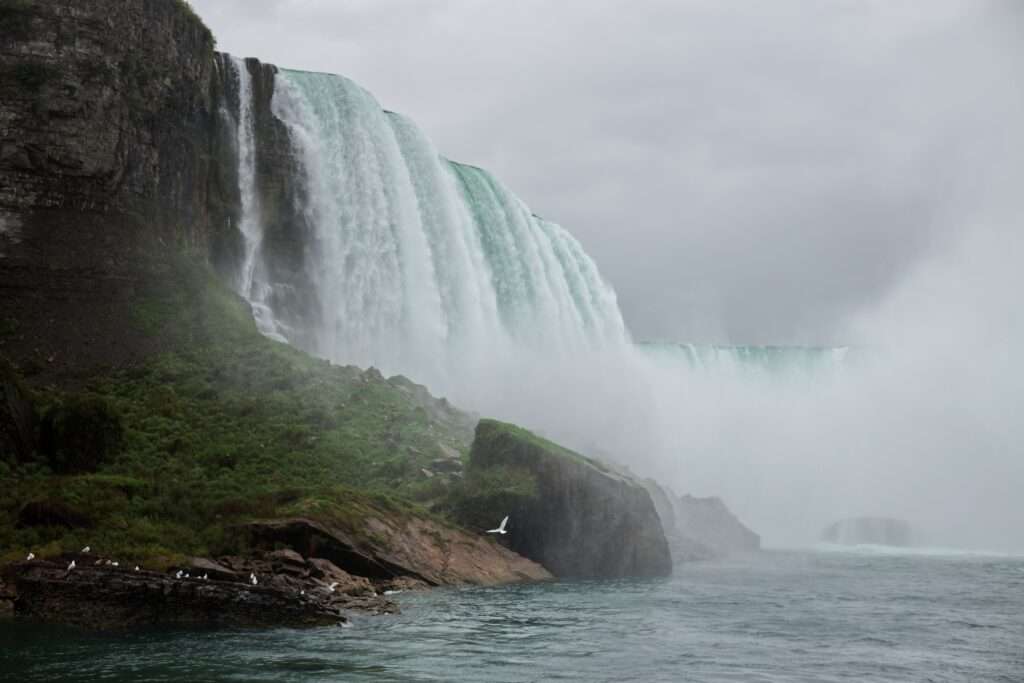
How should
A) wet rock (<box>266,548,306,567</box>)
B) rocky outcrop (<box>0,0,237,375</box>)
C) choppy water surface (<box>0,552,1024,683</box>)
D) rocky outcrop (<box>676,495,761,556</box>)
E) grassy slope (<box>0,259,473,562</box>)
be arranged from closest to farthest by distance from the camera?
1. choppy water surface (<box>0,552,1024,683</box>)
2. wet rock (<box>266,548,306,567</box>)
3. grassy slope (<box>0,259,473,562</box>)
4. rocky outcrop (<box>0,0,237,375</box>)
5. rocky outcrop (<box>676,495,761,556</box>)

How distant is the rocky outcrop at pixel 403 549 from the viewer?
2614 cm

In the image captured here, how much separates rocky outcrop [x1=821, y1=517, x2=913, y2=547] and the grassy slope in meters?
30.8

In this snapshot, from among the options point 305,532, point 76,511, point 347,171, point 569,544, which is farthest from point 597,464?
point 347,171

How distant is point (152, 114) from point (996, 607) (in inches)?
1398

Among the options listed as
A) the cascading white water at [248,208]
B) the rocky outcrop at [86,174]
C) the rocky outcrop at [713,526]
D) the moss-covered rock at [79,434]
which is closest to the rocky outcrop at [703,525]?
the rocky outcrop at [713,526]

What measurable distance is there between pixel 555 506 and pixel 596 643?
45.1 ft

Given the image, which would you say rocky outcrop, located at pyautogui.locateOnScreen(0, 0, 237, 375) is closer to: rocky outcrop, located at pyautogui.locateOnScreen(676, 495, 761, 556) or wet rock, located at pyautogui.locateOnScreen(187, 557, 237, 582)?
wet rock, located at pyautogui.locateOnScreen(187, 557, 237, 582)

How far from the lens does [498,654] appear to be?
18.7 meters

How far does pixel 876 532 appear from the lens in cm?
6475

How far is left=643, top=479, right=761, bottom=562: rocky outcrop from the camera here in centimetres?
4959

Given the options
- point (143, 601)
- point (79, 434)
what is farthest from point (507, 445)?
point (143, 601)

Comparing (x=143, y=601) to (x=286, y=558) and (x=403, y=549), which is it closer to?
(x=286, y=558)

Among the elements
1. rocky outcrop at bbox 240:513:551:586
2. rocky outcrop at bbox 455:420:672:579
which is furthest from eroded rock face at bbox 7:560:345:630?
rocky outcrop at bbox 455:420:672:579

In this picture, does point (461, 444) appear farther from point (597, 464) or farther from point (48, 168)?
point (48, 168)
